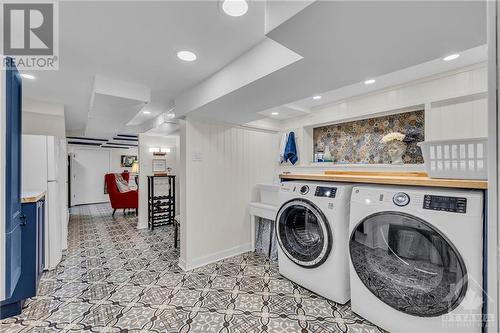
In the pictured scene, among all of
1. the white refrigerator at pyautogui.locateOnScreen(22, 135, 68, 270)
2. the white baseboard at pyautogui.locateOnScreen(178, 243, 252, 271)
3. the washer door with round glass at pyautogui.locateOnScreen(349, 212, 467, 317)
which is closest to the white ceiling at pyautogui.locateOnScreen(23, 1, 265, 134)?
the white refrigerator at pyautogui.locateOnScreen(22, 135, 68, 270)

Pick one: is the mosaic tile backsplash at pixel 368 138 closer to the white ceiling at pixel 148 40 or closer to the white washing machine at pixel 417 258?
the white washing machine at pixel 417 258

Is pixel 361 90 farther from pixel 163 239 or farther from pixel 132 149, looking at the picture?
pixel 132 149

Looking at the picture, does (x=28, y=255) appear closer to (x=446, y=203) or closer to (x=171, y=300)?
(x=171, y=300)

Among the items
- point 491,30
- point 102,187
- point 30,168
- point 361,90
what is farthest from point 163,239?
point 102,187

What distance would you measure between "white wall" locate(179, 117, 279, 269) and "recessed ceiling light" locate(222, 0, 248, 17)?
1633mm

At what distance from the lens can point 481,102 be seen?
7.00 ft

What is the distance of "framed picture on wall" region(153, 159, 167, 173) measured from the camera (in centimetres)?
485

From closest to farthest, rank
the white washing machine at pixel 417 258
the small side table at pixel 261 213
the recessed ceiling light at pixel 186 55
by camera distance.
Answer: the white washing machine at pixel 417 258, the recessed ceiling light at pixel 186 55, the small side table at pixel 261 213

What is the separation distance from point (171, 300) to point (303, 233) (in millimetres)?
1432

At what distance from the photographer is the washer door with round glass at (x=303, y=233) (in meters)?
1.98

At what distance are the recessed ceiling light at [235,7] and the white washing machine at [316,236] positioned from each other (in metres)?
1.55

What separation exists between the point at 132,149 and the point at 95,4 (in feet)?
27.1

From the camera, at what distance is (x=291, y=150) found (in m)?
3.75

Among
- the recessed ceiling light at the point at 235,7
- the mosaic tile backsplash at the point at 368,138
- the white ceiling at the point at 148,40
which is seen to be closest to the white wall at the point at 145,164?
the white ceiling at the point at 148,40
